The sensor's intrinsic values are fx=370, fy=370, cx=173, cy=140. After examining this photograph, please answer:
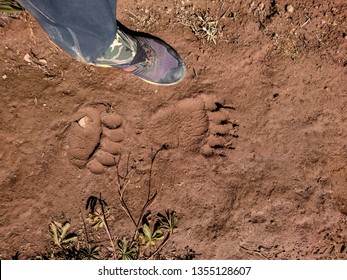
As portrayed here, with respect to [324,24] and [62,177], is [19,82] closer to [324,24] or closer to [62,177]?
[62,177]

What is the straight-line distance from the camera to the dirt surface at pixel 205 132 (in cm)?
212

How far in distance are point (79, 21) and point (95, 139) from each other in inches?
32.4

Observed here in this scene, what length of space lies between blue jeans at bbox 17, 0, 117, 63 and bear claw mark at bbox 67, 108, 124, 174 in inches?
21.4

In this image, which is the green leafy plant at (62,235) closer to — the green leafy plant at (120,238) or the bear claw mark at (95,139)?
the green leafy plant at (120,238)

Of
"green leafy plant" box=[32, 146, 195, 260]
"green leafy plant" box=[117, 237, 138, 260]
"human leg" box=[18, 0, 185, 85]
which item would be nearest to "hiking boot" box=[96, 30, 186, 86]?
"human leg" box=[18, 0, 185, 85]

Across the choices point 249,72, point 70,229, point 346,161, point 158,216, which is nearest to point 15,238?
point 70,229

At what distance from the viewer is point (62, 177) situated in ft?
7.11

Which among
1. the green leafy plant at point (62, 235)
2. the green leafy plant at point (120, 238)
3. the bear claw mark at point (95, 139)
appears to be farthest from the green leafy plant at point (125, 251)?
the bear claw mark at point (95, 139)

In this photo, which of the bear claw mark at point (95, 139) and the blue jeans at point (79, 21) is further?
the bear claw mark at point (95, 139)

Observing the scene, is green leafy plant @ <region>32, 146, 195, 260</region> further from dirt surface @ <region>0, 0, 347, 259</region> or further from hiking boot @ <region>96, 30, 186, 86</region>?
hiking boot @ <region>96, 30, 186, 86</region>

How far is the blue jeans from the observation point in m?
1.52

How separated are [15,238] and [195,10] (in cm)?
174

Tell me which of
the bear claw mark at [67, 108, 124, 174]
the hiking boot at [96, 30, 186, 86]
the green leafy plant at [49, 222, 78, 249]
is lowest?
the green leafy plant at [49, 222, 78, 249]

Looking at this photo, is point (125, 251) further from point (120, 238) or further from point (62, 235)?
point (62, 235)
